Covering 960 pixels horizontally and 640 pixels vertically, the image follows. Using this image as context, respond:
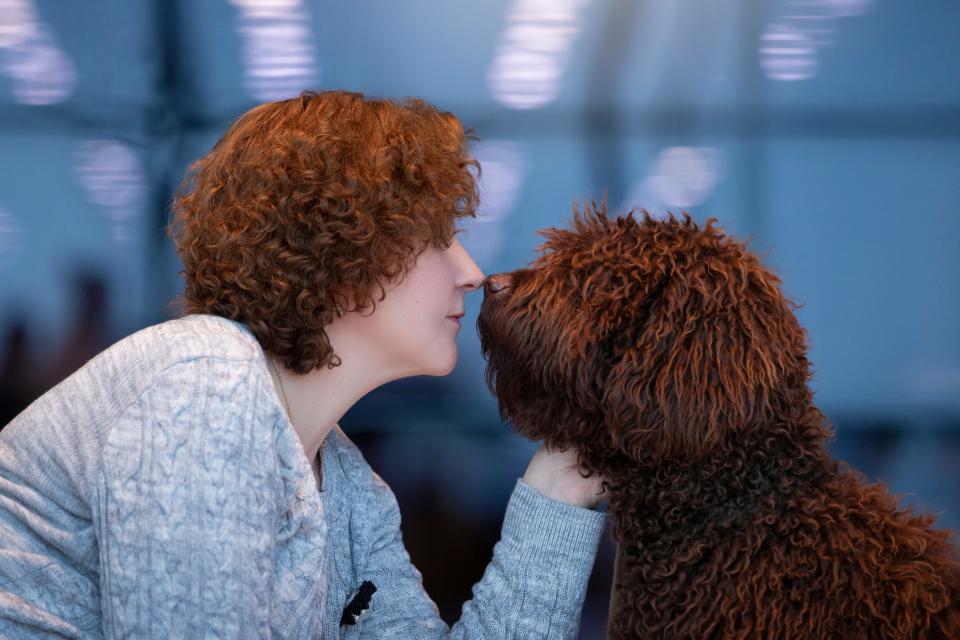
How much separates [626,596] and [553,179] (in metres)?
1.13

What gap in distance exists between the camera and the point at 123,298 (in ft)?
7.42

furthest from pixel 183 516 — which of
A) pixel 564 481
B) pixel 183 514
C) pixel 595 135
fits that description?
→ pixel 595 135

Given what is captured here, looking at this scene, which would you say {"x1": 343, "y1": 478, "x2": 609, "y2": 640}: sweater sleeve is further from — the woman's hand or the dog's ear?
the dog's ear

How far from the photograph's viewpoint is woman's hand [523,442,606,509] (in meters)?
1.52

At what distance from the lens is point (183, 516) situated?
4.05 ft

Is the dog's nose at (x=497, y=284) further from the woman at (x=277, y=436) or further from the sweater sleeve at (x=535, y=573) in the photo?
the sweater sleeve at (x=535, y=573)

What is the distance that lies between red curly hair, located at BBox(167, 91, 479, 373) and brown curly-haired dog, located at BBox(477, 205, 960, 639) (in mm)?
269

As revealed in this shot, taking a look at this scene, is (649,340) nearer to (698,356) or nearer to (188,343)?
(698,356)

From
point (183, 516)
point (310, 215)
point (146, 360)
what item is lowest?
point (183, 516)


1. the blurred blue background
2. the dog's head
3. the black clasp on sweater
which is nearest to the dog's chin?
the dog's head

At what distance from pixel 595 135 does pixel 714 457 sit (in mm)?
1116

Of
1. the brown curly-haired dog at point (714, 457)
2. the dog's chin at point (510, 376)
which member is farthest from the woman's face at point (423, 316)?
the brown curly-haired dog at point (714, 457)

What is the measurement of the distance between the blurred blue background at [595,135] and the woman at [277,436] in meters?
0.57

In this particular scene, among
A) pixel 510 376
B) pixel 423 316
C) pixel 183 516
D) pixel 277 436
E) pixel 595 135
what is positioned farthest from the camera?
pixel 595 135
